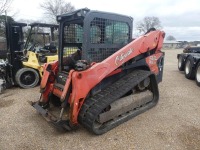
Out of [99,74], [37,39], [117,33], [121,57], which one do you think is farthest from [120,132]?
[37,39]

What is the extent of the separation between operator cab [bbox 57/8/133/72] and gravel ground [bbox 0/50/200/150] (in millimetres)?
1325

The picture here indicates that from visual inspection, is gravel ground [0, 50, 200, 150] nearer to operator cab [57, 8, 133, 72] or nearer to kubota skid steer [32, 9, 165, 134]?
kubota skid steer [32, 9, 165, 134]

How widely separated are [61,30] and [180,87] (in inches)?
172

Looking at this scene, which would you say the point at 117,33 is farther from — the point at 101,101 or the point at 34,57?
the point at 34,57

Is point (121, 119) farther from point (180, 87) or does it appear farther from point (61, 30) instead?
point (180, 87)

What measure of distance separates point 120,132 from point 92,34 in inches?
72.7

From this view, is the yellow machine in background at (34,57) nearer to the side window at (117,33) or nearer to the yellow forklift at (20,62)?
the yellow forklift at (20,62)

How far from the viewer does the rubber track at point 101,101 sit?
12.7 ft

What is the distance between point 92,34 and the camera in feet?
14.0

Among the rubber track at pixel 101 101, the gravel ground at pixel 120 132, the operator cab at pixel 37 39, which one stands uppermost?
the operator cab at pixel 37 39

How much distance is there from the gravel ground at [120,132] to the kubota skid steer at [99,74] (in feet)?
0.69

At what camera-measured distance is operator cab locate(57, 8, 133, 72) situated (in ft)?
13.7

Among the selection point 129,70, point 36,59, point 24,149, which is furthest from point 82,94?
point 36,59

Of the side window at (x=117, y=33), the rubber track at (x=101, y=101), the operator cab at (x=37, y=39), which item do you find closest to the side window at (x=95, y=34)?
the side window at (x=117, y=33)
